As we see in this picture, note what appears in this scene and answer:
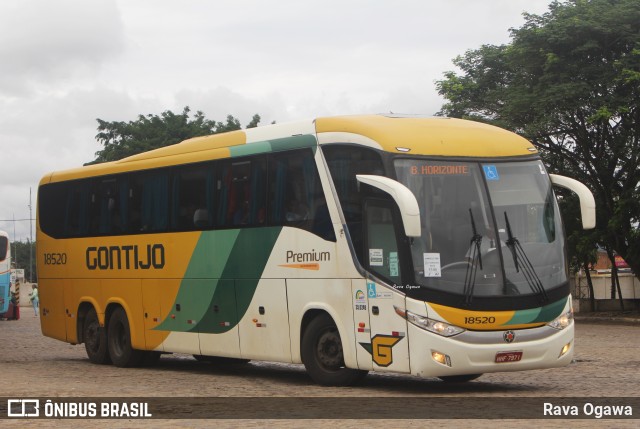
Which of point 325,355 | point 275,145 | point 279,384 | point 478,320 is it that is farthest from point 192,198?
point 478,320

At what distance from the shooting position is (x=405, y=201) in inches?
543

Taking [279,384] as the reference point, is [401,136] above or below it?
above

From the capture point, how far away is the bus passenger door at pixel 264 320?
16.7 meters

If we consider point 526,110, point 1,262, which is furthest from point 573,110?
point 1,262

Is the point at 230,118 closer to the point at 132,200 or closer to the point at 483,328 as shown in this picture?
the point at 132,200

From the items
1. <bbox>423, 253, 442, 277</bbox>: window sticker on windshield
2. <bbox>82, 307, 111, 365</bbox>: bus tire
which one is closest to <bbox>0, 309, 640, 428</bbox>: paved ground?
<bbox>82, 307, 111, 365</bbox>: bus tire

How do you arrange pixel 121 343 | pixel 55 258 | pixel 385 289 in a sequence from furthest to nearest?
pixel 55 258
pixel 121 343
pixel 385 289

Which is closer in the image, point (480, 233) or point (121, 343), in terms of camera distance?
point (480, 233)

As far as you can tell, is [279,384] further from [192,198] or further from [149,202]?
[149,202]

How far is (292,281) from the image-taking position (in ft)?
54.1

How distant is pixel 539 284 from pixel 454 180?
166 cm

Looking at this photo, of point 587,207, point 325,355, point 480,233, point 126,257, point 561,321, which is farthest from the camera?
point 126,257

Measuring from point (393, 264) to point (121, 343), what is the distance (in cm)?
820

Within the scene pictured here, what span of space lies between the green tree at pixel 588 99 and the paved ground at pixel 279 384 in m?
14.3
